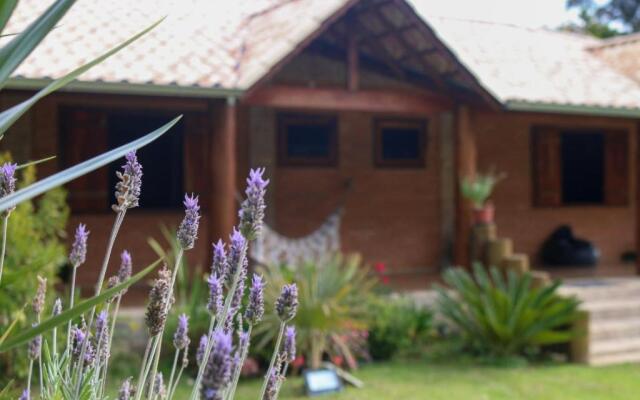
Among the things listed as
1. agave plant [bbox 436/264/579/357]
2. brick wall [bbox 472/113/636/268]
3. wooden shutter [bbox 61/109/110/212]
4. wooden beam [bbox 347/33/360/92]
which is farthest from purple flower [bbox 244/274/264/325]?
brick wall [bbox 472/113/636/268]

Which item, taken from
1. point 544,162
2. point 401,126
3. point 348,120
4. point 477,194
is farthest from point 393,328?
point 544,162

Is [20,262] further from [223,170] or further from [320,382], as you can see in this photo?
[320,382]

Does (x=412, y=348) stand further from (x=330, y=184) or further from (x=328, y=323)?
(x=330, y=184)

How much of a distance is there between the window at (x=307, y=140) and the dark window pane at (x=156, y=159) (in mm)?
1417

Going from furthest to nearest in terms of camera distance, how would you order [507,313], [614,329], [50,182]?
[614,329]
[507,313]
[50,182]

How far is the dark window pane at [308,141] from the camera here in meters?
11.5

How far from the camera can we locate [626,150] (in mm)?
13836

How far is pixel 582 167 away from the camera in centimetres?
1389

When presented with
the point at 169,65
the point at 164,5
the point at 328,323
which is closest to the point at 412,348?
the point at 328,323

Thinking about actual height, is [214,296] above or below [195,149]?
below

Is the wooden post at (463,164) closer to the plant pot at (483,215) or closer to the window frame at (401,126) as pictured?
the plant pot at (483,215)

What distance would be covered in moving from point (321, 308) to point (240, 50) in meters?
3.41

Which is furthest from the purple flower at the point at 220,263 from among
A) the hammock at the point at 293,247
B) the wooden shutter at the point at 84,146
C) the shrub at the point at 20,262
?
the wooden shutter at the point at 84,146

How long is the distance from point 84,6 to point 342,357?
5.57 meters
